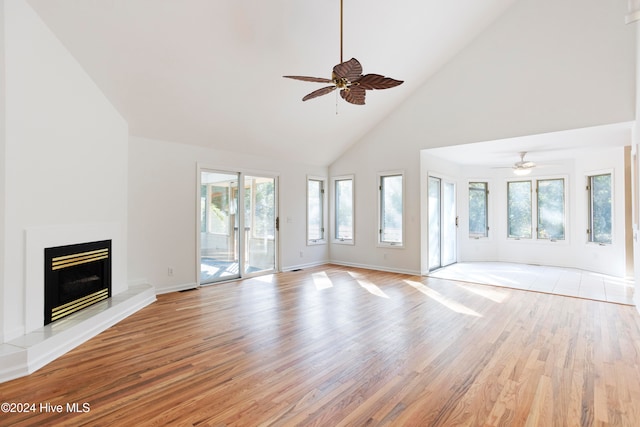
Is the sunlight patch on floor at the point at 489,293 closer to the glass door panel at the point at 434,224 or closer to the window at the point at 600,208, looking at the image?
the glass door panel at the point at 434,224

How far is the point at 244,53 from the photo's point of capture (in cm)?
438

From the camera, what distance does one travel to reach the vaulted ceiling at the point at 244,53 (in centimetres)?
361

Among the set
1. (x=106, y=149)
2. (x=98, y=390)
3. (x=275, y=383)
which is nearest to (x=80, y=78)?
(x=106, y=149)

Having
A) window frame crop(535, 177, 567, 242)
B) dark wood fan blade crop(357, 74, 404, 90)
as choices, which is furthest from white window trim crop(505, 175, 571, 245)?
dark wood fan blade crop(357, 74, 404, 90)

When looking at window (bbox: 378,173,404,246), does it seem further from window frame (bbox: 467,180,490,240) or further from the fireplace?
the fireplace

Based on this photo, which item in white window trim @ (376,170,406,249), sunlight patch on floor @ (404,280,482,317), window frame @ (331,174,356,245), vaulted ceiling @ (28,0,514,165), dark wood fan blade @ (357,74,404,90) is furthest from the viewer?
window frame @ (331,174,356,245)

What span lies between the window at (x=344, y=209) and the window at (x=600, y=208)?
542 centimetres

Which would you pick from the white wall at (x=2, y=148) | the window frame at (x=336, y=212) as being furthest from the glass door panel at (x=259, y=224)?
the white wall at (x=2, y=148)

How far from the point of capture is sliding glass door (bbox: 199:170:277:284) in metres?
5.98

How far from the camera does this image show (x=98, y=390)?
2430 millimetres

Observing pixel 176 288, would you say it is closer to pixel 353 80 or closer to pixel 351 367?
pixel 351 367

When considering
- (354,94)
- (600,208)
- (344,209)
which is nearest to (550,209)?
(600,208)

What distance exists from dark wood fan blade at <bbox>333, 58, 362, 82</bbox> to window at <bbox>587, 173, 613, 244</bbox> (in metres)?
6.84

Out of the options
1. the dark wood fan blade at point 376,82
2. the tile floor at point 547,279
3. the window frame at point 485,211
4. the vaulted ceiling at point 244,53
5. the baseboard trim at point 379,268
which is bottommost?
the tile floor at point 547,279
